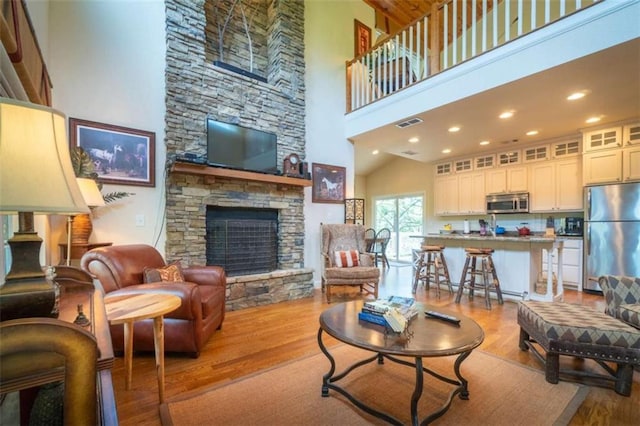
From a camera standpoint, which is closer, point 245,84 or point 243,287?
point 243,287

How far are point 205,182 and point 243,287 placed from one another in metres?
1.38

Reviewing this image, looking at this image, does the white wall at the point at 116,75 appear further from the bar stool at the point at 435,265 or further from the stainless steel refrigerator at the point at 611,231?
the stainless steel refrigerator at the point at 611,231

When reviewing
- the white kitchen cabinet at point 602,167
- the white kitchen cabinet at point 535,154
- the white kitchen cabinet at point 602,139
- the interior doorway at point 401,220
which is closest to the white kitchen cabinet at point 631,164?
the white kitchen cabinet at point 602,167

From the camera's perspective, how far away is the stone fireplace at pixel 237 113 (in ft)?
11.2

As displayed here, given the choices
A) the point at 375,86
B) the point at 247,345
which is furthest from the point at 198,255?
the point at 375,86

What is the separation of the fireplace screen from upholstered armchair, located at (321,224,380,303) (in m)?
0.78

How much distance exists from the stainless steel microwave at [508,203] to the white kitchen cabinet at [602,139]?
1130 millimetres

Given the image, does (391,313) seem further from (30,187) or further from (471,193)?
(471,193)

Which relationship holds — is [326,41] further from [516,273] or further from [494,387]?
[494,387]

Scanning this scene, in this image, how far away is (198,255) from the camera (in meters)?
3.50

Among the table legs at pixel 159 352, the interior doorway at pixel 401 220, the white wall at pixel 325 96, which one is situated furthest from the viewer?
the interior doorway at pixel 401 220

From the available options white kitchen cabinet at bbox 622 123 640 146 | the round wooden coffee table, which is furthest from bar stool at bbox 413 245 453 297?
white kitchen cabinet at bbox 622 123 640 146

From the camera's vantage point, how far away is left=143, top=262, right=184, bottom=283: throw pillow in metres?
2.39

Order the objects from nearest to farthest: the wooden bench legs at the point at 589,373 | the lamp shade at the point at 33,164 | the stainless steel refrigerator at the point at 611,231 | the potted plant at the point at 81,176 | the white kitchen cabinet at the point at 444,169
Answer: the lamp shade at the point at 33,164 < the wooden bench legs at the point at 589,373 < the potted plant at the point at 81,176 < the stainless steel refrigerator at the point at 611,231 < the white kitchen cabinet at the point at 444,169
